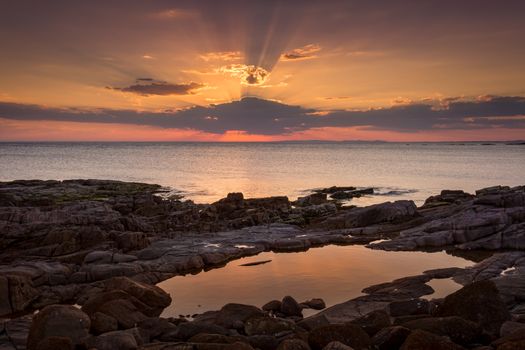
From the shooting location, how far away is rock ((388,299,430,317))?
1833cm

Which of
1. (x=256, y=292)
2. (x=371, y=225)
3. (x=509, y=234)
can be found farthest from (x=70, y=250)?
(x=509, y=234)

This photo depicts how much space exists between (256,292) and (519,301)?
40.8ft

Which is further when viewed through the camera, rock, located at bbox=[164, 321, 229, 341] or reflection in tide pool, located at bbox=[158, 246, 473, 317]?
reflection in tide pool, located at bbox=[158, 246, 473, 317]

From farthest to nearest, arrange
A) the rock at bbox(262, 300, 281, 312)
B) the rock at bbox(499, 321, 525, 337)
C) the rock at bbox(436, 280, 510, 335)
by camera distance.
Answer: the rock at bbox(262, 300, 281, 312), the rock at bbox(436, 280, 510, 335), the rock at bbox(499, 321, 525, 337)

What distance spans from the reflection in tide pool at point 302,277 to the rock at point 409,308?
4680mm

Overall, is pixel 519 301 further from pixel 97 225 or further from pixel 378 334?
pixel 97 225

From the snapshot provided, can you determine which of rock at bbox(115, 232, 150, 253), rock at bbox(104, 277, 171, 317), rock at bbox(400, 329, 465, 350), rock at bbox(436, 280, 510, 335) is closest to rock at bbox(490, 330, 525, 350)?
rock at bbox(400, 329, 465, 350)

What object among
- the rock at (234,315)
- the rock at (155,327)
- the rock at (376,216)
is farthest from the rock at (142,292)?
the rock at (376,216)

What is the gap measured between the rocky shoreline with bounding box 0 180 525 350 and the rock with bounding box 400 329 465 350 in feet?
0.09

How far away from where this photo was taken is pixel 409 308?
60.6 ft

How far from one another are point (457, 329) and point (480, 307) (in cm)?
206

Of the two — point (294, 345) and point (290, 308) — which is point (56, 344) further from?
point (290, 308)

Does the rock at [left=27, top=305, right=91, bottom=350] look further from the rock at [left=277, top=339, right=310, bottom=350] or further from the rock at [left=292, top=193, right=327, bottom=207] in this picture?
the rock at [left=292, top=193, right=327, bottom=207]

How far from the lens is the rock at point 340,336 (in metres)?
14.2
